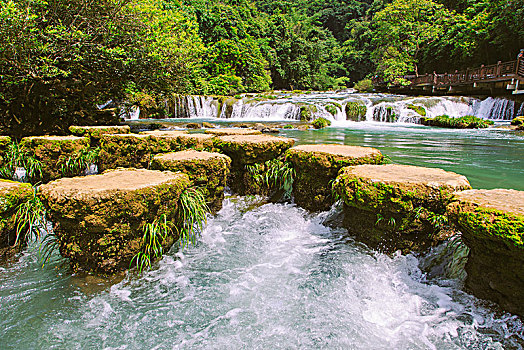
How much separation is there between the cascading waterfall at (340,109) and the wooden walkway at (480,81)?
4.84 ft

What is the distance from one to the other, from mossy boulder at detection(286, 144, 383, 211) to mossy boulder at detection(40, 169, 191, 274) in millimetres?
1755

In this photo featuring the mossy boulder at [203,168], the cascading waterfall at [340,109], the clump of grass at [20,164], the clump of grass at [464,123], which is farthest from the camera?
the cascading waterfall at [340,109]

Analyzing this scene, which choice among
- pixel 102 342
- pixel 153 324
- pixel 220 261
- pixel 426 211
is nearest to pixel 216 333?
pixel 153 324

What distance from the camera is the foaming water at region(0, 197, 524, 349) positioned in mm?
1763

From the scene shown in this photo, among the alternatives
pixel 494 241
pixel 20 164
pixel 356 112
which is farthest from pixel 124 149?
pixel 356 112

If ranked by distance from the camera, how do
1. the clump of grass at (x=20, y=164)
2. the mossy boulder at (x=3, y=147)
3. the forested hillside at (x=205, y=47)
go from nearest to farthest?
1. the clump of grass at (x=20, y=164)
2. the mossy boulder at (x=3, y=147)
3. the forested hillside at (x=205, y=47)

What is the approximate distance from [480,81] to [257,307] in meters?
24.6

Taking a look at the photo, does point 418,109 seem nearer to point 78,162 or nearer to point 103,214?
point 78,162

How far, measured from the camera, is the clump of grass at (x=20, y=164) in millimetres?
4754

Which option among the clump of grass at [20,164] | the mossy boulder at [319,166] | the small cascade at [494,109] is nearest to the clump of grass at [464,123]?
the small cascade at [494,109]

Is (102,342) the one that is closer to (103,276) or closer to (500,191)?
(103,276)

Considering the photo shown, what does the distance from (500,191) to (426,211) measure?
1.65 feet

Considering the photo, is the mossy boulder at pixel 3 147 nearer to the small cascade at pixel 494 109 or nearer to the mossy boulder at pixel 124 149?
the mossy boulder at pixel 124 149

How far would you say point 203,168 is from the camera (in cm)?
335
